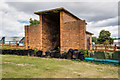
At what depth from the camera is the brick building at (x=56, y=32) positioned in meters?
9.43

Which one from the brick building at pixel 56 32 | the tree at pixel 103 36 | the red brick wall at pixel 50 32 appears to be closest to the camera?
the brick building at pixel 56 32

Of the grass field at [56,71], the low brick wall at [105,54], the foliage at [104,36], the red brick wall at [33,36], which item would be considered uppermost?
the foliage at [104,36]

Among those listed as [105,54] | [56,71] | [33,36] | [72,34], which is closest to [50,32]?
[33,36]

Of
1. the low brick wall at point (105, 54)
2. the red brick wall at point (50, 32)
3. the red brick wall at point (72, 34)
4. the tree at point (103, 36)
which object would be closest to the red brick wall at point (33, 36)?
the red brick wall at point (50, 32)

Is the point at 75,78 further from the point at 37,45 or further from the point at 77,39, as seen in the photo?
the point at 37,45

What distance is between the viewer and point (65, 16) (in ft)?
35.6

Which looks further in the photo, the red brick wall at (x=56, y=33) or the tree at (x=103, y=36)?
the tree at (x=103, y=36)

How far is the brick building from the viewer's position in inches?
371

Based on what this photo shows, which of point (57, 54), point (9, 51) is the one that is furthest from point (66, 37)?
point (9, 51)

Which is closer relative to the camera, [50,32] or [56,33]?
[50,32]

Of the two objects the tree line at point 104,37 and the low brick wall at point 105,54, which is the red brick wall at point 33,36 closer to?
the low brick wall at point 105,54

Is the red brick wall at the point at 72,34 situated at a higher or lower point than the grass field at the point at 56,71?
higher

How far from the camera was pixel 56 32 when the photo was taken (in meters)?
14.8

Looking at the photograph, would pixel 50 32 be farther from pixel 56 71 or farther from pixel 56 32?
pixel 56 71
